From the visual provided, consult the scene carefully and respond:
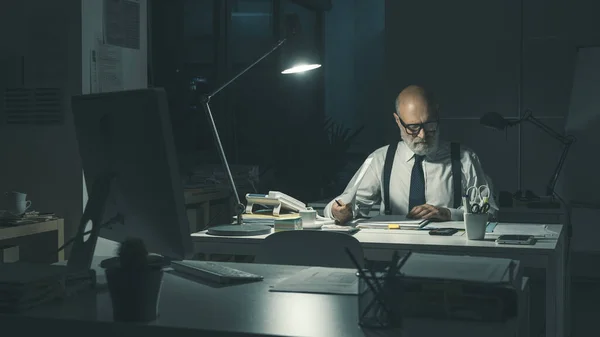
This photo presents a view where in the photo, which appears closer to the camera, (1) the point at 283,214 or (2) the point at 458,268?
(2) the point at 458,268

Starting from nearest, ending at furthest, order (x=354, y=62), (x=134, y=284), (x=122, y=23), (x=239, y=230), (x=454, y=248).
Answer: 1. (x=134, y=284)
2. (x=454, y=248)
3. (x=239, y=230)
4. (x=122, y=23)
5. (x=354, y=62)

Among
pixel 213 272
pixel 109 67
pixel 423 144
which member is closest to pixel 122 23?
pixel 109 67

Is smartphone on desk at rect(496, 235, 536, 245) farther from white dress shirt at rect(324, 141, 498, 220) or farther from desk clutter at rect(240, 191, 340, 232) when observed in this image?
white dress shirt at rect(324, 141, 498, 220)

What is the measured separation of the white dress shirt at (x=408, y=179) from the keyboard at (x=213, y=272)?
6.18ft

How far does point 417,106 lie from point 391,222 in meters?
0.70

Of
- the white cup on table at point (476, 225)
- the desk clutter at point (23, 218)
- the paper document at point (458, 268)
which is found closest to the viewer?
the paper document at point (458, 268)

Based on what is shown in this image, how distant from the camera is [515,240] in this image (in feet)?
9.29

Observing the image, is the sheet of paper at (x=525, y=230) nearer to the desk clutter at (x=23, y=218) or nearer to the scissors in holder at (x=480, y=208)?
the scissors in holder at (x=480, y=208)

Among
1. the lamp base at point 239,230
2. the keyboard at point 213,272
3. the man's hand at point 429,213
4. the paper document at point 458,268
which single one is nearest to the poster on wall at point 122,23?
the lamp base at point 239,230

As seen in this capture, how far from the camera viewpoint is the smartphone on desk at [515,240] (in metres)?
2.81

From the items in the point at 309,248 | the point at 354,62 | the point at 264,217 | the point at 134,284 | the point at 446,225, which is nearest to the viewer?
the point at 134,284

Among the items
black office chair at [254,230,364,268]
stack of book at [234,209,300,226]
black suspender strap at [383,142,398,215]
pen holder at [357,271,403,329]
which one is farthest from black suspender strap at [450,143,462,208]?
pen holder at [357,271,403,329]

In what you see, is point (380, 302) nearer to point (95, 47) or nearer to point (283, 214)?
point (283, 214)

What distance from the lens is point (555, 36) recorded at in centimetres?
573
